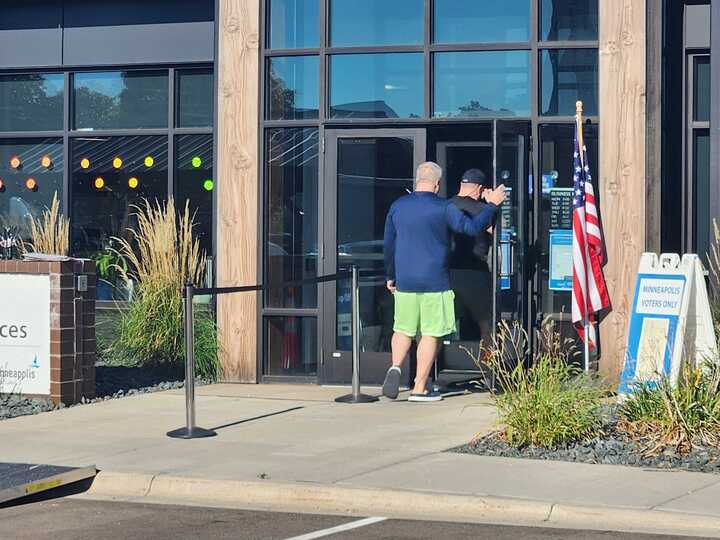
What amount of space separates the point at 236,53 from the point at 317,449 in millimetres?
5188

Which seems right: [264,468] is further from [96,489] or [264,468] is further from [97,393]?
[97,393]

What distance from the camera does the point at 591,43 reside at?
506 inches

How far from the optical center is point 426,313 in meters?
12.0

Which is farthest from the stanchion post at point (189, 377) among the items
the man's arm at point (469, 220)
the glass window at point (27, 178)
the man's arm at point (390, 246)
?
the glass window at point (27, 178)

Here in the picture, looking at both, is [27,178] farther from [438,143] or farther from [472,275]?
[472,275]

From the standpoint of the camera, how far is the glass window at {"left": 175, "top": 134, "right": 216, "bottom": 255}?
50.3ft

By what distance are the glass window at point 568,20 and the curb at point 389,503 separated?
6084 mm

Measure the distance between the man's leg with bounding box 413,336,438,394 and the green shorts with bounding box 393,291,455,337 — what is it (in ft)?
0.23

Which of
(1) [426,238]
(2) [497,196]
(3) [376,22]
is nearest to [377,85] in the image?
(3) [376,22]

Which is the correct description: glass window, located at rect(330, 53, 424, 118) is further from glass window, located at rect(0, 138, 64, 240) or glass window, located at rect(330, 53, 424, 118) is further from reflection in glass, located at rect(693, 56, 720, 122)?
glass window, located at rect(0, 138, 64, 240)

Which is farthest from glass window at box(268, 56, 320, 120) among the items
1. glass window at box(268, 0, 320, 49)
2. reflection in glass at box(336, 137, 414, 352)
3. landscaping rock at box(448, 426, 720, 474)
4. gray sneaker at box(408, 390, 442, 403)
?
landscaping rock at box(448, 426, 720, 474)

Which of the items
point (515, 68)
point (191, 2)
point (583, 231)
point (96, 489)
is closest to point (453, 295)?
point (583, 231)

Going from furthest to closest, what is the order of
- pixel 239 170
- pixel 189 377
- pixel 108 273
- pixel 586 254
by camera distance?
pixel 108 273
pixel 239 170
pixel 586 254
pixel 189 377

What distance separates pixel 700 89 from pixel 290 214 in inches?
172
